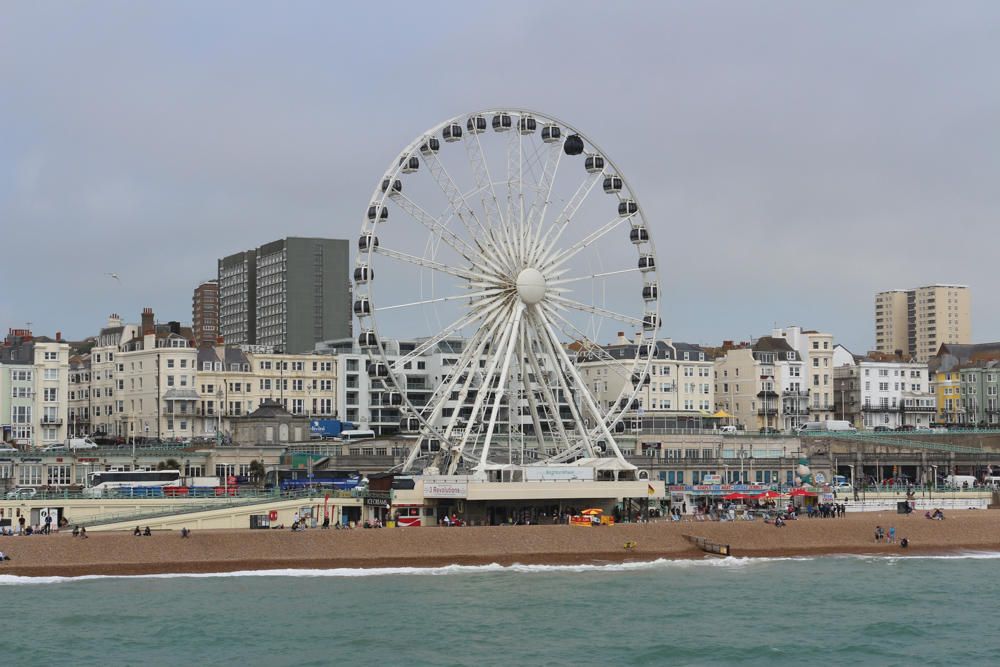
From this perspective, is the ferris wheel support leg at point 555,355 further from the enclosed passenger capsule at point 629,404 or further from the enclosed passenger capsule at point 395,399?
the enclosed passenger capsule at point 395,399

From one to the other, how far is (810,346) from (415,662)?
92.9 m

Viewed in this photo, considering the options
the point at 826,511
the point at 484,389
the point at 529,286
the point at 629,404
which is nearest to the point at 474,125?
the point at 529,286

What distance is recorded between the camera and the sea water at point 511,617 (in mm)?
42344

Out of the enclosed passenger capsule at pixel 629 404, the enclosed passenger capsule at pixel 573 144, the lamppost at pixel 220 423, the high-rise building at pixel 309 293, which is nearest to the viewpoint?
the enclosed passenger capsule at pixel 573 144

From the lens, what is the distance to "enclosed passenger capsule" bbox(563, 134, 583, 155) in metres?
73.2

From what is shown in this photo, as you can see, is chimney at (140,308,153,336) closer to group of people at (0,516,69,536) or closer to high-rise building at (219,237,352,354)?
group of people at (0,516,69,536)

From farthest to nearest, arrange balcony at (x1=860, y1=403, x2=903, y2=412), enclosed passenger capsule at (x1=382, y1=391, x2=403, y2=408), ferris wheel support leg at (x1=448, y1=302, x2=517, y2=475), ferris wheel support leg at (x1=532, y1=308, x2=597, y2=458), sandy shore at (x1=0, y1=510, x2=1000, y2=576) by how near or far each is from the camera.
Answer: balcony at (x1=860, y1=403, x2=903, y2=412)
ferris wheel support leg at (x1=532, y1=308, x2=597, y2=458)
ferris wheel support leg at (x1=448, y1=302, x2=517, y2=475)
enclosed passenger capsule at (x1=382, y1=391, x2=403, y2=408)
sandy shore at (x1=0, y1=510, x2=1000, y2=576)

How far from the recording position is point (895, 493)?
280 feet

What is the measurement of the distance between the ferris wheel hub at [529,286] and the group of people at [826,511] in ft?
68.9

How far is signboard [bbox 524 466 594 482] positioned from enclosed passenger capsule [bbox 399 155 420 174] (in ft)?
56.5

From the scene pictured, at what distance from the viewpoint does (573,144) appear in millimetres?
73250

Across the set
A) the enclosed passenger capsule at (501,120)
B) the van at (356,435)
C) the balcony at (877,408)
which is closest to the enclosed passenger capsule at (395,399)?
the enclosed passenger capsule at (501,120)

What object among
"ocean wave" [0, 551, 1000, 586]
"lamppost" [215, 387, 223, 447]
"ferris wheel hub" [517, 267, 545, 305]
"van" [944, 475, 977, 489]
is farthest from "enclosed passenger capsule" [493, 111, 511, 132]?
"van" [944, 475, 977, 489]

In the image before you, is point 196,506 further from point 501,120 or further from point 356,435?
point 356,435
